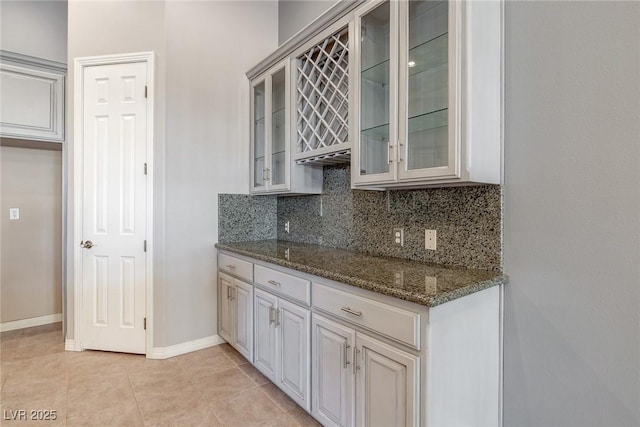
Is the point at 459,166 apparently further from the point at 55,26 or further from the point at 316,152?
the point at 55,26

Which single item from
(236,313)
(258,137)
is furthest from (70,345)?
(258,137)

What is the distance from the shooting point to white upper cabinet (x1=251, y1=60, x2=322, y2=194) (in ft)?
8.37

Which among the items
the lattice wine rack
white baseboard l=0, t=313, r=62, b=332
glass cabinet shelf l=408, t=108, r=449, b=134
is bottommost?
white baseboard l=0, t=313, r=62, b=332

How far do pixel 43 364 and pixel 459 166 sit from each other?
3.21 m

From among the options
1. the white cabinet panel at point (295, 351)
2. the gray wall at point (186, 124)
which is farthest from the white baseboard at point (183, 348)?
the white cabinet panel at point (295, 351)

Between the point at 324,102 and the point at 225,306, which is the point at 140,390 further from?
the point at 324,102

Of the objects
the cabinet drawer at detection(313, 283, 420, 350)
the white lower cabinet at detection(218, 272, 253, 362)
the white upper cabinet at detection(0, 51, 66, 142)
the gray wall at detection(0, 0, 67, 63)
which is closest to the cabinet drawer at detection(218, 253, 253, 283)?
the white lower cabinet at detection(218, 272, 253, 362)

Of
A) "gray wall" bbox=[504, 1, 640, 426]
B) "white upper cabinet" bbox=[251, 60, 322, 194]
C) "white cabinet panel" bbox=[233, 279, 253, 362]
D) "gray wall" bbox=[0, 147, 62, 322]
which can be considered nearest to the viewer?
"gray wall" bbox=[504, 1, 640, 426]

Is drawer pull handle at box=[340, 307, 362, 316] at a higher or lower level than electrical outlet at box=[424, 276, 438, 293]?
lower

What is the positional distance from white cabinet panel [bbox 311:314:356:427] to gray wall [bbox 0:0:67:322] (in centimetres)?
323

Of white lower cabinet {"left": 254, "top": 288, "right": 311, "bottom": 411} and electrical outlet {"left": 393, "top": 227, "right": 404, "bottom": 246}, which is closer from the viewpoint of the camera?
white lower cabinet {"left": 254, "top": 288, "right": 311, "bottom": 411}

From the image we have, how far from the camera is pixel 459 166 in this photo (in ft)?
4.80

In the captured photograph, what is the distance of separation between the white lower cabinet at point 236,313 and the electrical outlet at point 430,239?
1.23 metres

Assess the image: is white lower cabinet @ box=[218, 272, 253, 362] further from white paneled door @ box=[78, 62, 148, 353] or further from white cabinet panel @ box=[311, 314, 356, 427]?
white cabinet panel @ box=[311, 314, 356, 427]
